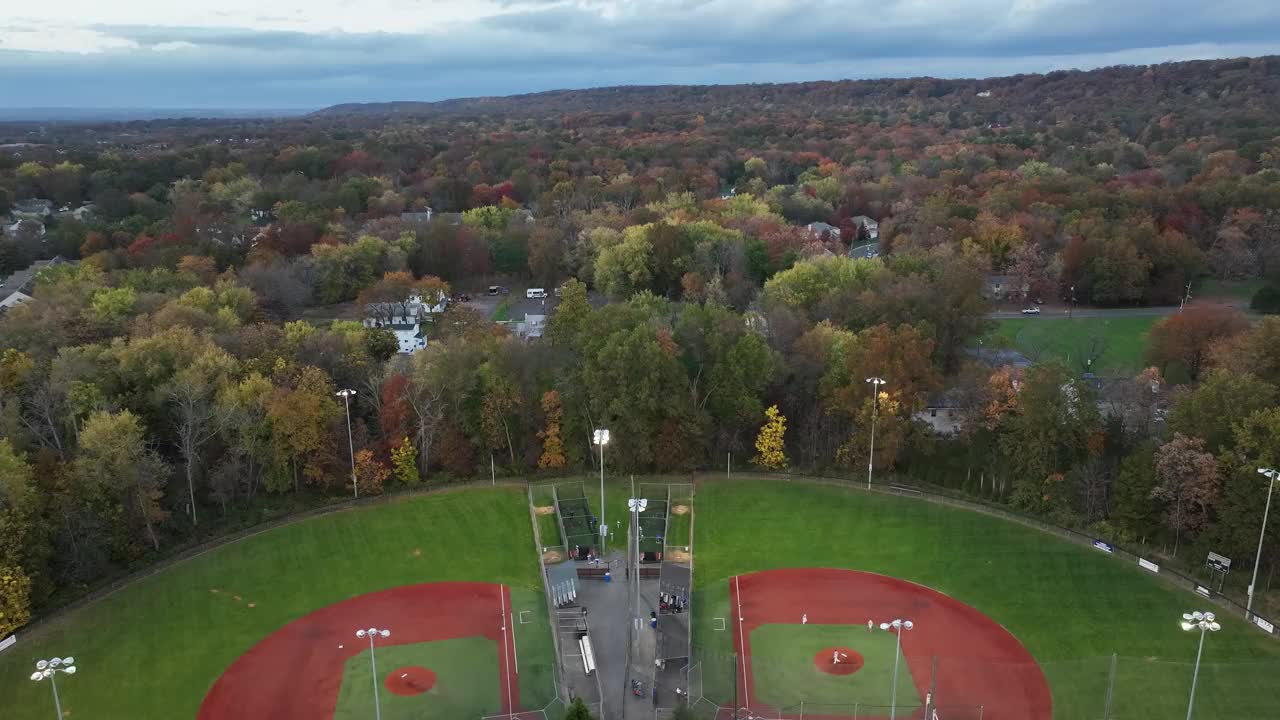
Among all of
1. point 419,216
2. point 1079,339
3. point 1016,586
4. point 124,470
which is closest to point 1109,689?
point 1016,586

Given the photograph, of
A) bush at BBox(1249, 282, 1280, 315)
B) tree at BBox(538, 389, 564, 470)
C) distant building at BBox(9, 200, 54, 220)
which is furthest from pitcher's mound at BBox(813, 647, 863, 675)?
distant building at BBox(9, 200, 54, 220)

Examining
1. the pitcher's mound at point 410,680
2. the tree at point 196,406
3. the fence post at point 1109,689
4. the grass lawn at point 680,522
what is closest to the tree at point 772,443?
the grass lawn at point 680,522

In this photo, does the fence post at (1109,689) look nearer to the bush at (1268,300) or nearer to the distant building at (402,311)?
the distant building at (402,311)

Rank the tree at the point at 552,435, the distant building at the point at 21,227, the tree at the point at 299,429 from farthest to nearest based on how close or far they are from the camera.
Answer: the distant building at the point at 21,227, the tree at the point at 552,435, the tree at the point at 299,429

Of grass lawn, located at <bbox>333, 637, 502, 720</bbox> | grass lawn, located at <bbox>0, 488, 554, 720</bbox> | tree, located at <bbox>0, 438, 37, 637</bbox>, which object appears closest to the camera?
grass lawn, located at <bbox>333, 637, 502, 720</bbox>

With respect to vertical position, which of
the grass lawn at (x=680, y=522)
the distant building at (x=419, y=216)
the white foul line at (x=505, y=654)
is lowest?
the white foul line at (x=505, y=654)

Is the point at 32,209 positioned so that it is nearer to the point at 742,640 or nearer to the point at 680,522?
the point at 680,522

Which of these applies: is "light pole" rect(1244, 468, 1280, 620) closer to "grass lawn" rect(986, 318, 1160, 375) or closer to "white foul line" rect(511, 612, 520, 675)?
"grass lawn" rect(986, 318, 1160, 375)
